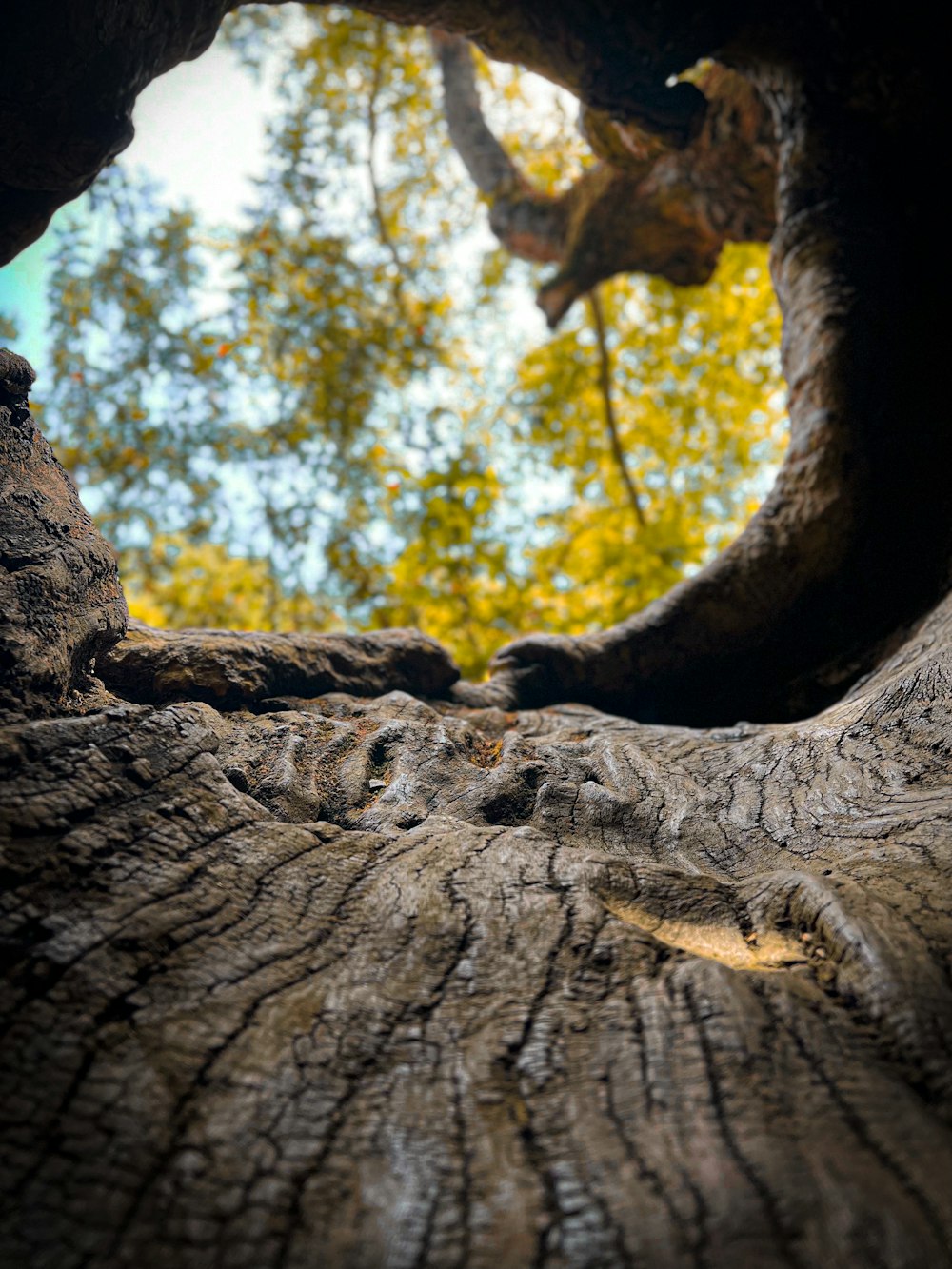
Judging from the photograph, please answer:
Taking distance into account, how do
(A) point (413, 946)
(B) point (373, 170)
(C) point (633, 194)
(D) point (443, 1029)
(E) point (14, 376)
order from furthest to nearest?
(B) point (373, 170), (C) point (633, 194), (E) point (14, 376), (A) point (413, 946), (D) point (443, 1029)

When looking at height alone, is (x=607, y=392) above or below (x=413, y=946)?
above

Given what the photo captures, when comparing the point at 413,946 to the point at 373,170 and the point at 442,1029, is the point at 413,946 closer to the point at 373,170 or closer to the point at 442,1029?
the point at 442,1029

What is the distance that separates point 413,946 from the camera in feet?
4.28

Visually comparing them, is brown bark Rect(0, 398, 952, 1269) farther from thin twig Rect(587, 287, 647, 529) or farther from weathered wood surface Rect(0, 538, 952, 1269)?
thin twig Rect(587, 287, 647, 529)

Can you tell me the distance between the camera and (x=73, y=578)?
6.38 ft

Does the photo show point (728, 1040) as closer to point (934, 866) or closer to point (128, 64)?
point (934, 866)

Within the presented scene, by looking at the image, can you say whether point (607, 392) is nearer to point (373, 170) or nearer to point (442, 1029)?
point (373, 170)

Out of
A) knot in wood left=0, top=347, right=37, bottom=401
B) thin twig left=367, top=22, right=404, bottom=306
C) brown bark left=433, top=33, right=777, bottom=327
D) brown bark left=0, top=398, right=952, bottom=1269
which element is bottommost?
brown bark left=0, top=398, right=952, bottom=1269

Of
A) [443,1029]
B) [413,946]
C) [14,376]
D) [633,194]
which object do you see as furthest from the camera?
[633,194]

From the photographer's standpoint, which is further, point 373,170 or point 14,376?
point 373,170

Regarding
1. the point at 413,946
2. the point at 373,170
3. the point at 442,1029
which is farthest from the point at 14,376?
the point at 373,170

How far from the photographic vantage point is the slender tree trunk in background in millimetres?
901

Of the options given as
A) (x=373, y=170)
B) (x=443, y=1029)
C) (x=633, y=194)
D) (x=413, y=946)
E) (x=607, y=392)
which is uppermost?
(x=373, y=170)

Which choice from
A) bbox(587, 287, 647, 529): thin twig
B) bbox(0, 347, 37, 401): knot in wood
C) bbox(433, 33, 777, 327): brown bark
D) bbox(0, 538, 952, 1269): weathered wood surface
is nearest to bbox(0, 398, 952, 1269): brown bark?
bbox(0, 538, 952, 1269): weathered wood surface
